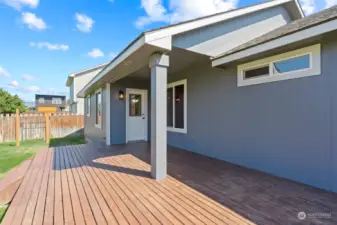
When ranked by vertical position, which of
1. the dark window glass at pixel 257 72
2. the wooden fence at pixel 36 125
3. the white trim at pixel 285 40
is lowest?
the wooden fence at pixel 36 125

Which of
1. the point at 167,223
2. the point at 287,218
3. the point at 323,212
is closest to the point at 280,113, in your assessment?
the point at 323,212

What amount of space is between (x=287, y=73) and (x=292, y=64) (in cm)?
18

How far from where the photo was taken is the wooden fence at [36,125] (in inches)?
376

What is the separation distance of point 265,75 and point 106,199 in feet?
12.5

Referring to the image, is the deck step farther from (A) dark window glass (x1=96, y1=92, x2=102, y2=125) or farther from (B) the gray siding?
(A) dark window glass (x1=96, y1=92, x2=102, y2=125)

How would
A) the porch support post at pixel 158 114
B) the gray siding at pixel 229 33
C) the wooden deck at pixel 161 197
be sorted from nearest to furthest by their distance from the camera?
the wooden deck at pixel 161 197
the porch support post at pixel 158 114
the gray siding at pixel 229 33

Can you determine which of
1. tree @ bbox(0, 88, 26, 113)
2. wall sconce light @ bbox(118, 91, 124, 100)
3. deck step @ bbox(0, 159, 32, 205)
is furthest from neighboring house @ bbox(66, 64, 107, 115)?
deck step @ bbox(0, 159, 32, 205)

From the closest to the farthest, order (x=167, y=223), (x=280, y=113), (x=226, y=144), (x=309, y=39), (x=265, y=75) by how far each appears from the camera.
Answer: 1. (x=167, y=223)
2. (x=309, y=39)
3. (x=280, y=113)
4. (x=265, y=75)
5. (x=226, y=144)

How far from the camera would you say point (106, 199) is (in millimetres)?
2654

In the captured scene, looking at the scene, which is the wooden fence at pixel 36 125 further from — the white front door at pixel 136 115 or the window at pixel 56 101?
the window at pixel 56 101

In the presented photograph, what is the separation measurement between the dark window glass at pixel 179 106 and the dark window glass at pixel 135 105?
6.09ft

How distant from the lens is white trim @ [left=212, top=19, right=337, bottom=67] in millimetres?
2641

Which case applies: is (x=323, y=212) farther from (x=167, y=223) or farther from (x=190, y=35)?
(x=190, y=35)

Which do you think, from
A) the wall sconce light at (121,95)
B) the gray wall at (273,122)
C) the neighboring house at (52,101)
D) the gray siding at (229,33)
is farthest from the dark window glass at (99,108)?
the neighboring house at (52,101)
